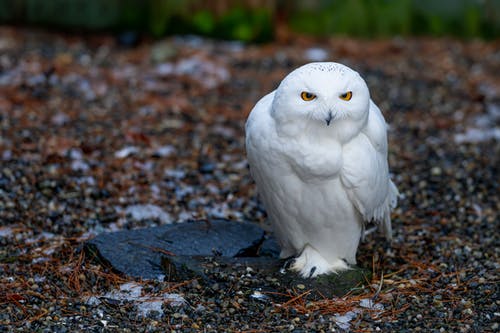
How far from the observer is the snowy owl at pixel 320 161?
12.4 ft

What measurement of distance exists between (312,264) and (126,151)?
7.34 ft

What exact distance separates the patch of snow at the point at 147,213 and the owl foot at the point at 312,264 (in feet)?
3.66

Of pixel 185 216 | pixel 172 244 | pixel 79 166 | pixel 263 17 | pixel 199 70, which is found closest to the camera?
pixel 172 244

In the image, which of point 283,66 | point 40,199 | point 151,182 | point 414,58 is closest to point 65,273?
point 40,199

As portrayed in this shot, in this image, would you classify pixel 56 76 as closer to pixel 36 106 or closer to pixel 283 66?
pixel 36 106

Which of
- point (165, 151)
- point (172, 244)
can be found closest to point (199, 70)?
point (165, 151)

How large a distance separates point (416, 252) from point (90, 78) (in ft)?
12.4

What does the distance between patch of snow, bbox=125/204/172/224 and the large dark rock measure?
50 centimetres

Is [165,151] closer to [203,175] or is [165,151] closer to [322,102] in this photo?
[203,175]

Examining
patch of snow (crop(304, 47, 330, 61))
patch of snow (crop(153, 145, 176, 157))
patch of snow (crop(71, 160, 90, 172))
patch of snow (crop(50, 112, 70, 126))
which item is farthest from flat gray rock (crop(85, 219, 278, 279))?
patch of snow (crop(304, 47, 330, 61))

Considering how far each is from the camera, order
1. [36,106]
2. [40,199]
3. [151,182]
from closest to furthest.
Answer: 1. [40,199]
2. [151,182]
3. [36,106]

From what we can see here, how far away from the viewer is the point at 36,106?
6789 mm

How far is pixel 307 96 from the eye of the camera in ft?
12.4

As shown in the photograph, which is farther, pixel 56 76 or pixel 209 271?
pixel 56 76
